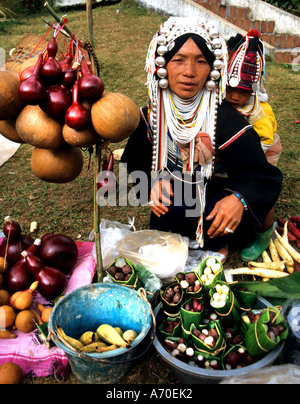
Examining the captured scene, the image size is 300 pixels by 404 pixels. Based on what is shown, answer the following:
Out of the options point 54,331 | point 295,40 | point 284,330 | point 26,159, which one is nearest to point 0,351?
point 54,331

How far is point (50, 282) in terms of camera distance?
7.38ft

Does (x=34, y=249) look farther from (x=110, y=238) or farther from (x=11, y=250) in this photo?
(x=110, y=238)

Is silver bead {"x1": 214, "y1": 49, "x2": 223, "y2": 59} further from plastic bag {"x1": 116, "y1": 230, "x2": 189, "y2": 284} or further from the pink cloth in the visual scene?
the pink cloth

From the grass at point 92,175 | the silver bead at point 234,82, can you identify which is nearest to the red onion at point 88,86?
the grass at point 92,175

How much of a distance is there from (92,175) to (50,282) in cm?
197

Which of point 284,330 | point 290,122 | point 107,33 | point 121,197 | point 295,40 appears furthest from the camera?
point 107,33

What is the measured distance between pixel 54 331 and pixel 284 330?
117 centimetres

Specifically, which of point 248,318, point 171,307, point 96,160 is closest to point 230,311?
point 248,318

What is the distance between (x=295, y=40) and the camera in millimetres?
7066

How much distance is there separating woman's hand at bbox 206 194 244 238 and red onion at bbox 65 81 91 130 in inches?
45.8

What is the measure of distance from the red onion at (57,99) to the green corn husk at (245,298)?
1.38 m

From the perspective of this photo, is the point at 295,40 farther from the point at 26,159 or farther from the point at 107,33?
the point at 26,159

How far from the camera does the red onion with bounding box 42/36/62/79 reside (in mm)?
1555

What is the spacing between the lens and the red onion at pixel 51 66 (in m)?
1.55
